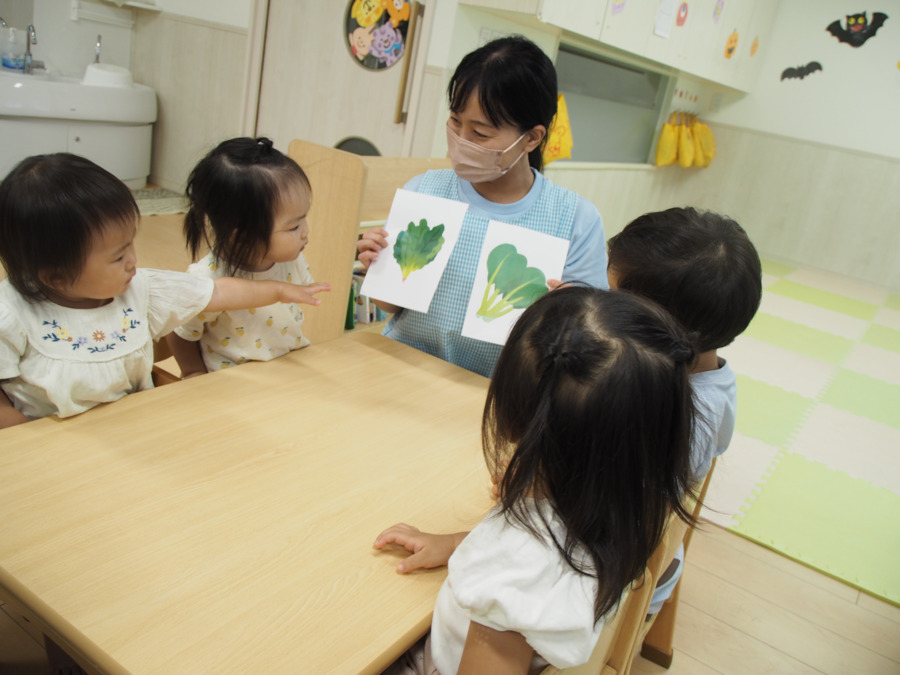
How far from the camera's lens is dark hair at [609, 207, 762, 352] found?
1.05 m

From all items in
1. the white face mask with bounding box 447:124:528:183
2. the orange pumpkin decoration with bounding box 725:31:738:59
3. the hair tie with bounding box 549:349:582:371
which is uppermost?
the orange pumpkin decoration with bounding box 725:31:738:59

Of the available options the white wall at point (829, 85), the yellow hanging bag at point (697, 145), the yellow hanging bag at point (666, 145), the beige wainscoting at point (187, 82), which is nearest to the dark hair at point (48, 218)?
the beige wainscoting at point (187, 82)

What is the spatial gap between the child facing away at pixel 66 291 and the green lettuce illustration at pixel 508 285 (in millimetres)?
635

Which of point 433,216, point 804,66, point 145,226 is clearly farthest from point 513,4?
point 804,66

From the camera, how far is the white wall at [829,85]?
5.42 meters

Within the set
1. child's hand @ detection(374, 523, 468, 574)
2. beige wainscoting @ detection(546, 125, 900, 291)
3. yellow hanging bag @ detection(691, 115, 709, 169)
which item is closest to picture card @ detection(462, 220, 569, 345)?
child's hand @ detection(374, 523, 468, 574)

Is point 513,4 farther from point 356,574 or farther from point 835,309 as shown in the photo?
point 835,309

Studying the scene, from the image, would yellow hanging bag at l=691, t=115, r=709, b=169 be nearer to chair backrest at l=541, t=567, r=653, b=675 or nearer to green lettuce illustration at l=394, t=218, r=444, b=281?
green lettuce illustration at l=394, t=218, r=444, b=281

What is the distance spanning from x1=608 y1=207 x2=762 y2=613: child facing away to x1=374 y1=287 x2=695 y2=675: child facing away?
1.13 ft

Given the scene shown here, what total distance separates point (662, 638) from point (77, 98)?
12.9 ft

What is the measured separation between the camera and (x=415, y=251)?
141 cm

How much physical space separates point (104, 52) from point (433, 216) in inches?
158

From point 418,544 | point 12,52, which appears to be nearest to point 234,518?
point 418,544

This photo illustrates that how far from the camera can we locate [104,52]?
14.3ft
